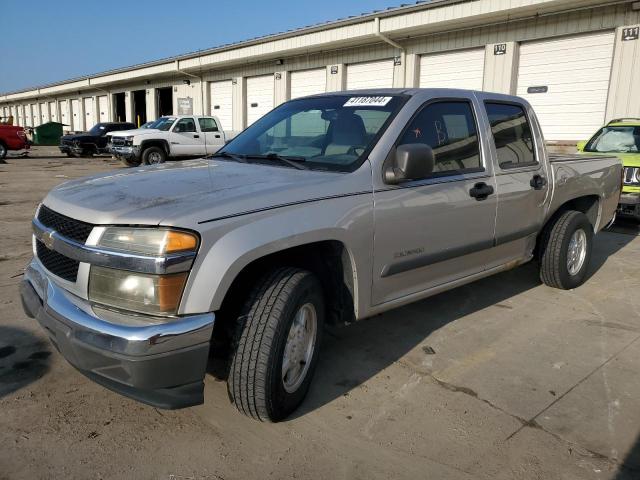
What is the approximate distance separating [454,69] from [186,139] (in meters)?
9.19

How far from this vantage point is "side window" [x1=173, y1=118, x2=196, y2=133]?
18.1m

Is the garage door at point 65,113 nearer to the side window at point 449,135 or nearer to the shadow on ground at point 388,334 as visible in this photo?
the shadow on ground at point 388,334

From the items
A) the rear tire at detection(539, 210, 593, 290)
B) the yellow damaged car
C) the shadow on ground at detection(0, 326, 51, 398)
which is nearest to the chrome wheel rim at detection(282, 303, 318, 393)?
the shadow on ground at detection(0, 326, 51, 398)

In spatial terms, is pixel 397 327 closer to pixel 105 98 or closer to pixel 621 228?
pixel 621 228

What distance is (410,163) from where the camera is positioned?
9.75 feet

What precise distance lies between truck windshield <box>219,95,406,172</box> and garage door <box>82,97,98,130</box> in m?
41.9

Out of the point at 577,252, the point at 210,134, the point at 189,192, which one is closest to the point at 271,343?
the point at 189,192

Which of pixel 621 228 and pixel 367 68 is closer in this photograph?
pixel 621 228

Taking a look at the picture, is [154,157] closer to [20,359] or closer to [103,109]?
[20,359]

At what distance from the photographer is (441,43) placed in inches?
631

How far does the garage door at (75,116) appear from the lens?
44.4 metres

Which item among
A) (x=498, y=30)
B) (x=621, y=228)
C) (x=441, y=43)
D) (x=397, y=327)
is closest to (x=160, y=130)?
(x=441, y=43)

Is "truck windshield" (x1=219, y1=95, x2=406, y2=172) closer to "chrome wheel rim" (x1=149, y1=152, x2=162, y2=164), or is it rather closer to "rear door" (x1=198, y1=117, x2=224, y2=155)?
"chrome wheel rim" (x1=149, y1=152, x2=162, y2=164)

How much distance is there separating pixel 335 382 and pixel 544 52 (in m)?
13.4
